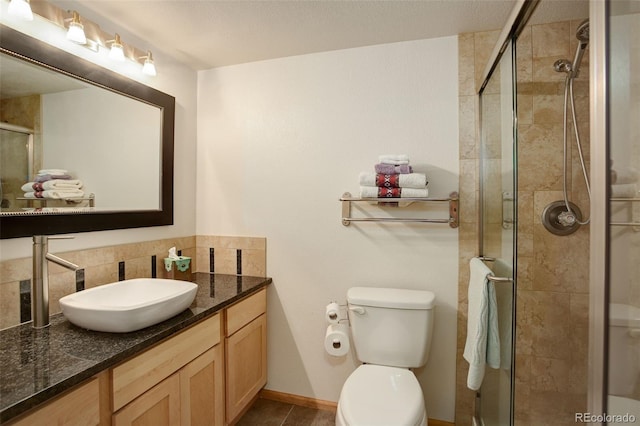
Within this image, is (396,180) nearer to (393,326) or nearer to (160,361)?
(393,326)

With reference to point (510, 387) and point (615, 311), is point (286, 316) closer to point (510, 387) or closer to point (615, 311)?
point (510, 387)

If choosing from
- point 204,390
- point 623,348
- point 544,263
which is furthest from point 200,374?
point 544,263

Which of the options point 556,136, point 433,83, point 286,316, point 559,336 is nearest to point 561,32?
point 556,136

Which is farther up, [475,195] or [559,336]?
[475,195]

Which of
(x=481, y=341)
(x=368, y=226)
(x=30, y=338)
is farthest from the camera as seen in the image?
(x=368, y=226)

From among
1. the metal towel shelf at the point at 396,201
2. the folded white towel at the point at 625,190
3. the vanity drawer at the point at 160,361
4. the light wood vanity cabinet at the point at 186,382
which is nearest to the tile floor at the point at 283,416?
the light wood vanity cabinet at the point at 186,382

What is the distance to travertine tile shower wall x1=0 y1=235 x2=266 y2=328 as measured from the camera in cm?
126

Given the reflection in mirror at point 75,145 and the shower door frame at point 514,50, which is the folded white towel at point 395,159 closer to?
the shower door frame at point 514,50

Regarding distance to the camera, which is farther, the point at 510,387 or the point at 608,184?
the point at 510,387

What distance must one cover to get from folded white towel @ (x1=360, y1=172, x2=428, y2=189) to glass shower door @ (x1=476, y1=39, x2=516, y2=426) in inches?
13.5

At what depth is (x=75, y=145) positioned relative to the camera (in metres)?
1.48

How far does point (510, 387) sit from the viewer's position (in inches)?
53.3

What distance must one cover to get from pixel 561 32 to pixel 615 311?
1.07 meters

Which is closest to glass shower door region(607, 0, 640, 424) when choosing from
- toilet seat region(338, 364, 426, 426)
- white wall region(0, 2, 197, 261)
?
toilet seat region(338, 364, 426, 426)
